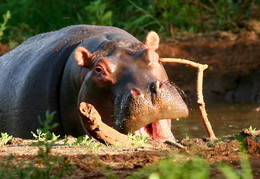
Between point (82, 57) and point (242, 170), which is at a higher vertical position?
point (82, 57)

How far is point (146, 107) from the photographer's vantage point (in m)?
5.39

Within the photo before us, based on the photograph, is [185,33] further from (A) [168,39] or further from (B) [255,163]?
(B) [255,163]

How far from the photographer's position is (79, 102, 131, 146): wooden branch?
4566mm

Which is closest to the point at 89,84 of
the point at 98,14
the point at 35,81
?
the point at 35,81

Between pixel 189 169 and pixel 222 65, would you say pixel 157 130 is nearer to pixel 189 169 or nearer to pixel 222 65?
pixel 189 169

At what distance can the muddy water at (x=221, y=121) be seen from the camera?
26.4 ft

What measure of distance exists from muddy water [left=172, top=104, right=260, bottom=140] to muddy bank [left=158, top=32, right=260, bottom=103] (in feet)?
1.85

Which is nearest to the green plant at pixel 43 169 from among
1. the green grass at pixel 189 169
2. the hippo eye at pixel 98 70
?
the green grass at pixel 189 169

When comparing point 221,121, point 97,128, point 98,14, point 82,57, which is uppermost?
point 98,14

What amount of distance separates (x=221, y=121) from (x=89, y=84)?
3.26 metres

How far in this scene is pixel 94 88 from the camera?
19.6 ft

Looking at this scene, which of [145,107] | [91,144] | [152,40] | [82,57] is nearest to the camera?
[91,144]

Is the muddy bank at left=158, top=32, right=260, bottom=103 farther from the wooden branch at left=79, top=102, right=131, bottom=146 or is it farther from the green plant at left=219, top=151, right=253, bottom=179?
the green plant at left=219, top=151, right=253, bottom=179

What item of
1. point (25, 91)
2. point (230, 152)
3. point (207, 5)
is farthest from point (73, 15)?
point (230, 152)
